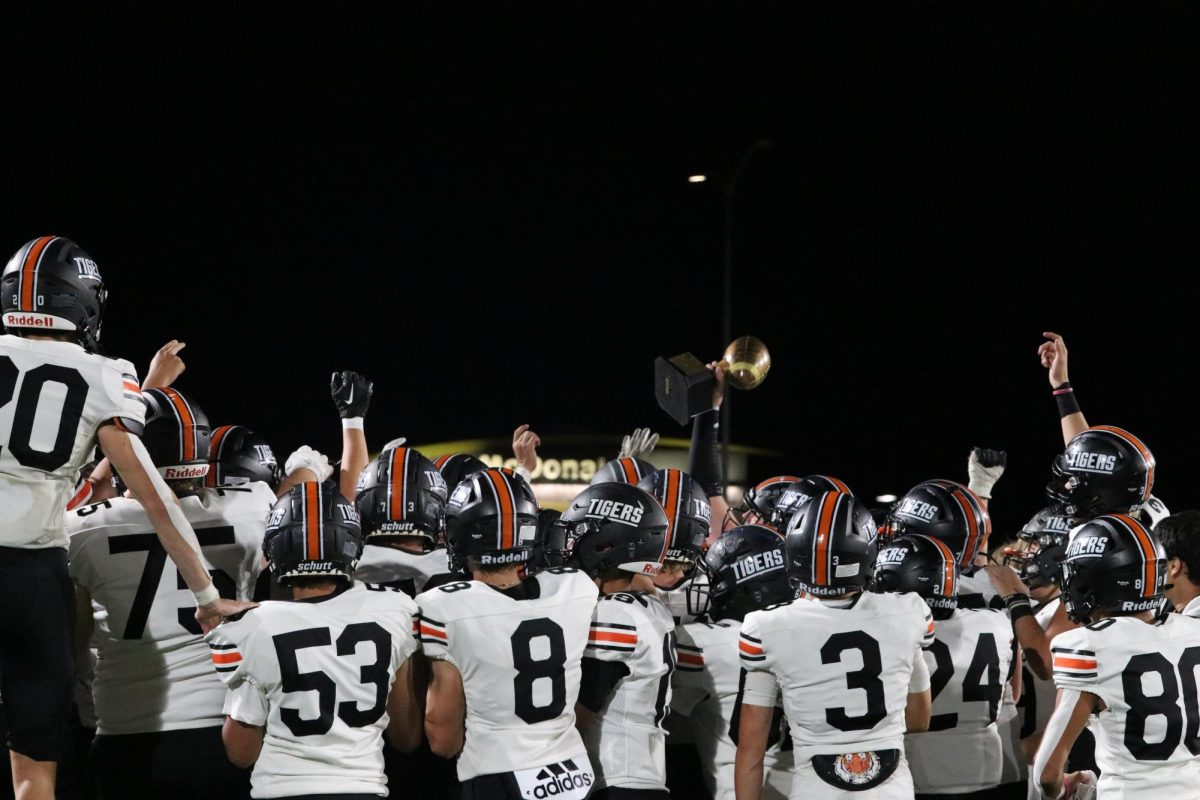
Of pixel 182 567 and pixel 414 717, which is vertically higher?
pixel 182 567

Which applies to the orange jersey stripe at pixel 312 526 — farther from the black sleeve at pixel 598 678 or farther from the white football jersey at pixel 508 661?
the black sleeve at pixel 598 678

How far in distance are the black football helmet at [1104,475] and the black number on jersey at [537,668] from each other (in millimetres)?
3907

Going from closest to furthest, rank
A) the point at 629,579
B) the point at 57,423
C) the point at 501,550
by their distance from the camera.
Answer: the point at 57,423, the point at 501,550, the point at 629,579

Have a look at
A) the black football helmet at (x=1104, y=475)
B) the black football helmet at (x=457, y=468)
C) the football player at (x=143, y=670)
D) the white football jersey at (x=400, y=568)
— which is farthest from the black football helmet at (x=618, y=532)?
the black football helmet at (x=1104, y=475)

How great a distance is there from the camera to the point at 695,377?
28.2 feet

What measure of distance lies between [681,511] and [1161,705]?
243cm

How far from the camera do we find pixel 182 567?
4598 mm

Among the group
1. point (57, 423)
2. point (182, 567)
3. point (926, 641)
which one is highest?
point (57, 423)

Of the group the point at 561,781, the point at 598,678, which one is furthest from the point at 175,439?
the point at 561,781

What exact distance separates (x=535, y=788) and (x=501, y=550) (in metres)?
0.95

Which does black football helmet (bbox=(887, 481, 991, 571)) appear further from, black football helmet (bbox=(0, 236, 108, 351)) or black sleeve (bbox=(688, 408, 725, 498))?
black football helmet (bbox=(0, 236, 108, 351))

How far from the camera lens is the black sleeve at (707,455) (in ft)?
26.7

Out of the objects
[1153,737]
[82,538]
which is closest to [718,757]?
[1153,737]

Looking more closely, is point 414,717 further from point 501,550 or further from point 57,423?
point 57,423
